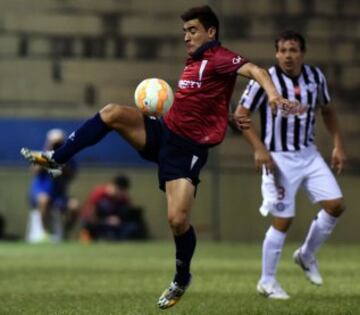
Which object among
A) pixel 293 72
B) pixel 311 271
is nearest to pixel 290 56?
pixel 293 72

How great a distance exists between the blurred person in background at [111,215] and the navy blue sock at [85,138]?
11659 mm

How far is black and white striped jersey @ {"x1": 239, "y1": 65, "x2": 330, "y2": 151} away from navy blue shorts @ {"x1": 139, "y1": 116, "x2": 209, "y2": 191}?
167cm

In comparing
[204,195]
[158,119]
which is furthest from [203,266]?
[204,195]

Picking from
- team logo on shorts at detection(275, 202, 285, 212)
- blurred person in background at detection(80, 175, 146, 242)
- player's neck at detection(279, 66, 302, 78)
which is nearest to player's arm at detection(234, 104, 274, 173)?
team logo on shorts at detection(275, 202, 285, 212)

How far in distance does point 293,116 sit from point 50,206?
35.9ft

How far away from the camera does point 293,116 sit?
36.1 ft

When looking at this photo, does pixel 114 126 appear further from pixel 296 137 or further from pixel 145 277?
pixel 145 277

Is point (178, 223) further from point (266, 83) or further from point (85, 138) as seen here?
point (266, 83)

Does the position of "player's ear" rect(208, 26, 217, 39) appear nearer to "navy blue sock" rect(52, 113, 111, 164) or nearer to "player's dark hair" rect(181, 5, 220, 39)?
"player's dark hair" rect(181, 5, 220, 39)

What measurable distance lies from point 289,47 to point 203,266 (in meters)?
4.59

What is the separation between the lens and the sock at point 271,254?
34.8ft

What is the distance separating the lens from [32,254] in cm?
1733

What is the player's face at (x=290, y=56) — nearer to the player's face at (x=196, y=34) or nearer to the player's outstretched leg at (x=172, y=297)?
the player's face at (x=196, y=34)

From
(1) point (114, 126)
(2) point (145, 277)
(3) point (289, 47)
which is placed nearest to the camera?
(1) point (114, 126)
